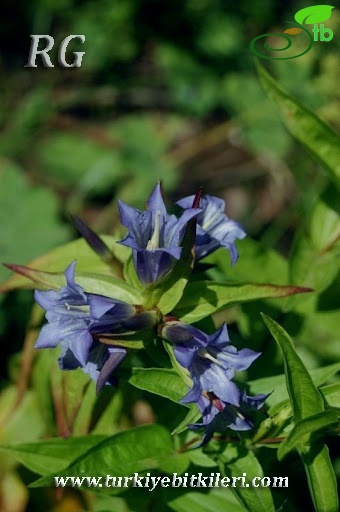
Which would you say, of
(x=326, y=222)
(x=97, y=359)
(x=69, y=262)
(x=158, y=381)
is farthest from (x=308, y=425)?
(x=326, y=222)

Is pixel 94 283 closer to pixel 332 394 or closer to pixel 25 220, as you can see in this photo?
pixel 332 394

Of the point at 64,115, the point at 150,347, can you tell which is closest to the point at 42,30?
the point at 64,115

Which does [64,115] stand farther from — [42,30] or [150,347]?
[150,347]

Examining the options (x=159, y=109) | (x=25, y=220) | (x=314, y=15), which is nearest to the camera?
(x=25, y=220)

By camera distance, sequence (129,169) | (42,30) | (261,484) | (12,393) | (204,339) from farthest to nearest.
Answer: (42,30), (129,169), (12,393), (261,484), (204,339)

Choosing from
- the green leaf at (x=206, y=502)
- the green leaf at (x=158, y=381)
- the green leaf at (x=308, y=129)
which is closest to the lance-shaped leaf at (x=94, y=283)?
the green leaf at (x=158, y=381)
